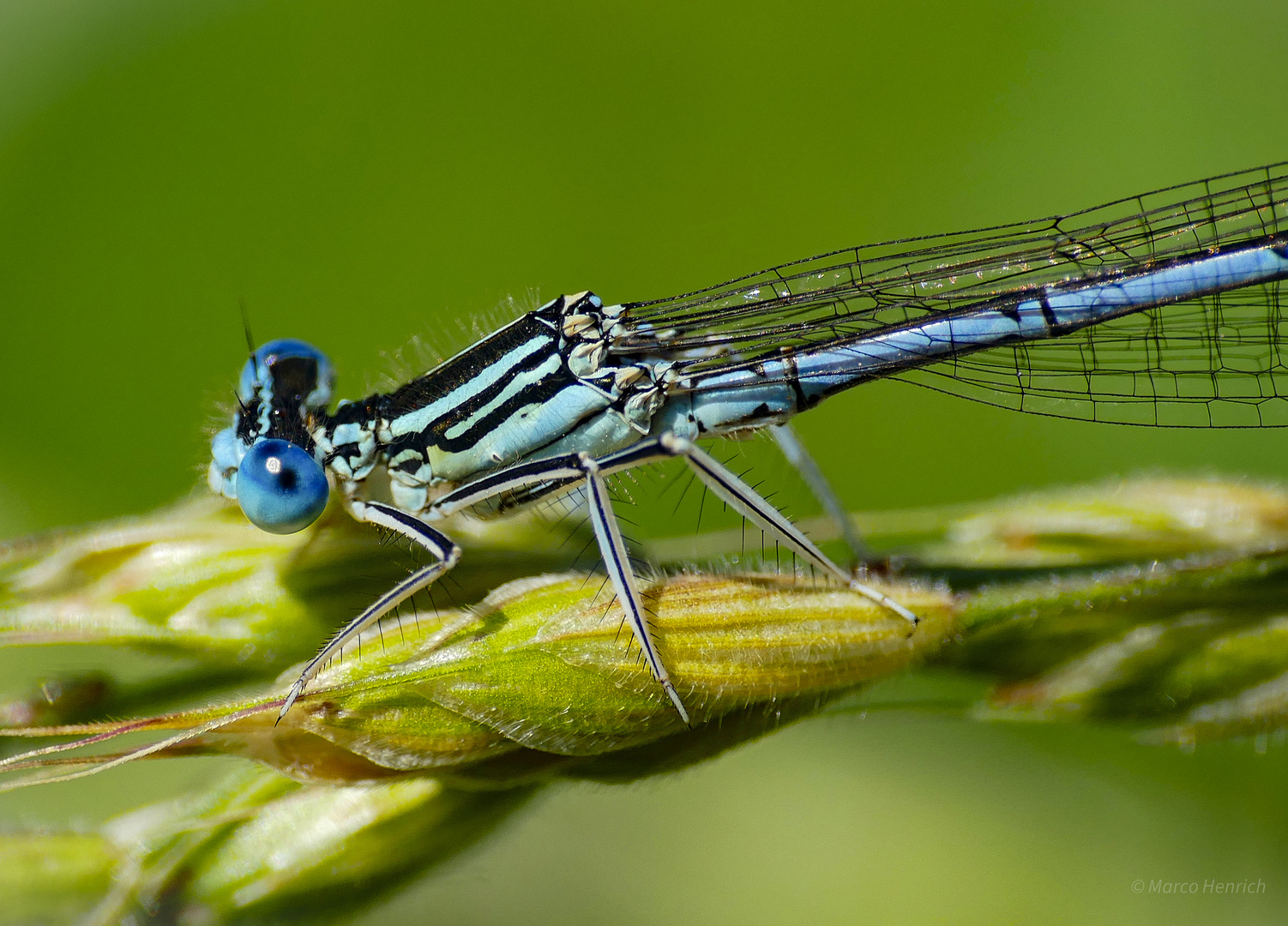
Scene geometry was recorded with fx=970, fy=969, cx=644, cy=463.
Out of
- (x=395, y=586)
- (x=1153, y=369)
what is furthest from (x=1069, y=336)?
(x=395, y=586)

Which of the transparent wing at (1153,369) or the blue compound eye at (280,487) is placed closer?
the blue compound eye at (280,487)

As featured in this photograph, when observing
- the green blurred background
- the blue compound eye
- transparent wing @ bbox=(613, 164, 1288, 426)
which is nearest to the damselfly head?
the blue compound eye

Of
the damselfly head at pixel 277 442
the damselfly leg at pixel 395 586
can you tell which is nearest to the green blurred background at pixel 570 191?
the damselfly head at pixel 277 442

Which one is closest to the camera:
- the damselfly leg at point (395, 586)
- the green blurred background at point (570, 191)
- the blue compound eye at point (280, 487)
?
the damselfly leg at point (395, 586)

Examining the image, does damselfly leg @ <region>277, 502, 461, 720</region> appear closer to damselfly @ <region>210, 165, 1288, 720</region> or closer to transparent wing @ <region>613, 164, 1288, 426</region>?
damselfly @ <region>210, 165, 1288, 720</region>

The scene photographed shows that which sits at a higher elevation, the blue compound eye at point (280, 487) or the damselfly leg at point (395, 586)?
the blue compound eye at point (280, 487)

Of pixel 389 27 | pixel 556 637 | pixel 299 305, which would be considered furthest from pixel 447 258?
pixel 556 637

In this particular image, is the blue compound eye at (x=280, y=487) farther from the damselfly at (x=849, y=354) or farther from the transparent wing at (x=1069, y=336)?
the transparent wing at (x=1069, y=336)
